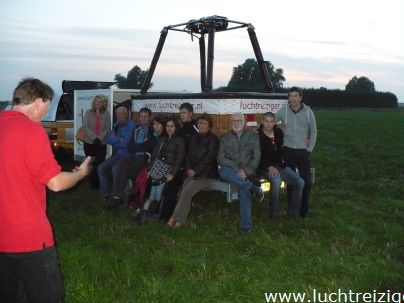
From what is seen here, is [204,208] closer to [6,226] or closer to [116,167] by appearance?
[116,167]

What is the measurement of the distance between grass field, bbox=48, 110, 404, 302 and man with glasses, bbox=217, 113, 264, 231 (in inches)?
27.0

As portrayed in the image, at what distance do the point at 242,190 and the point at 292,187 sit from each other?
100 centimetres

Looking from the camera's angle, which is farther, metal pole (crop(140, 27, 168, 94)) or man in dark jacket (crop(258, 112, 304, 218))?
metal pole (crop(140, 27, 168, 94))

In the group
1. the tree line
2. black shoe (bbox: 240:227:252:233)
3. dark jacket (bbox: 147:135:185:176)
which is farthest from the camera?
the tree line

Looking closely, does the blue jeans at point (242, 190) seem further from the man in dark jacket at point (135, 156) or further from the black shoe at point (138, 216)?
the man in dark jacket at point (135, 156)

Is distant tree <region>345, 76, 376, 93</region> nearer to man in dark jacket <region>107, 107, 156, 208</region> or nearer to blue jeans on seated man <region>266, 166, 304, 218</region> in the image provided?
man in dark jacket <region>107, 107, 156, 208</region>

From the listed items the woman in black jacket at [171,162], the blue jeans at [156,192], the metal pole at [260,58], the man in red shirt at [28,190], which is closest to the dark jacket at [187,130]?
the woman in black jacket at [171,162]

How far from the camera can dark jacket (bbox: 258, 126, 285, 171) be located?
23.0 ft

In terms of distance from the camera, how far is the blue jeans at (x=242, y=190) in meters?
6.36

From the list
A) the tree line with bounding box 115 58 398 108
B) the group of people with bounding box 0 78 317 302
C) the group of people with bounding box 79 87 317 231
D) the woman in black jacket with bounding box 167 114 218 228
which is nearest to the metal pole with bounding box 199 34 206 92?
the group of people with bounding box 0 78 317 302

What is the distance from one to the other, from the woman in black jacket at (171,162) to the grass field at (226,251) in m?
0.40

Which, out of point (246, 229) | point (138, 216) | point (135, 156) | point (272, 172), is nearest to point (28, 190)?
point (246, 229)

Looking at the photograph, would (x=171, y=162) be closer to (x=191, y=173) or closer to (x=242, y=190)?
(x=191, y=173)

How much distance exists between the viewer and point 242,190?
6.49 metres
